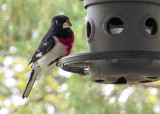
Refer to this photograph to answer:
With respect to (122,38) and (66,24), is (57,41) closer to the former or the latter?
(66,24)

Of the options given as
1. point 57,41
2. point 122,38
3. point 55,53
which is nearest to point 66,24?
point 57,41

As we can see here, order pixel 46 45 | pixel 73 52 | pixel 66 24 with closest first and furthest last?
pixel 66 24 < pixel 46 45 < pixel 73 52

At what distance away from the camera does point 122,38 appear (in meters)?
3.81

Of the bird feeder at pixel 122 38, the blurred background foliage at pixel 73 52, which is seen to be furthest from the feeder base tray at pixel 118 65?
the blurred background foliage at pixel 73 52

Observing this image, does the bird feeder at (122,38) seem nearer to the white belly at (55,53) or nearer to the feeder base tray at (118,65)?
the feeder base tray at (118,65)

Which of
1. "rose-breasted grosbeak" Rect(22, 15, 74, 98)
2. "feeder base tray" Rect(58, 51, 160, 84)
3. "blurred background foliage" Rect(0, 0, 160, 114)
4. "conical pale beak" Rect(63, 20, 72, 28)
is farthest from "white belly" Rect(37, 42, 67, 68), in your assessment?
"blurred background foliage" Rect(0, 0, 160, 114)

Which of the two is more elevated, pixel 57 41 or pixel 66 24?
pixel 66 24

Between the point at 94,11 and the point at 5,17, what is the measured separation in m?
3.12

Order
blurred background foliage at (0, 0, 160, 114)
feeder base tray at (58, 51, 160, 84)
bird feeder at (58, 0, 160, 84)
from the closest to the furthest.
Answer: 1. feeder base tray at (58, 51, 160, 84)
2. bird feeder at (58, 0, 160, 84)
3. blurred background foliage at (0, 0, 160, 114)

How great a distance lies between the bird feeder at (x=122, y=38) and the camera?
371cm

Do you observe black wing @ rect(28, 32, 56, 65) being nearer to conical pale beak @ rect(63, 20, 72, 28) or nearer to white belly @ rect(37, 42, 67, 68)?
white belly @ rect(37, 42, 67, 68)

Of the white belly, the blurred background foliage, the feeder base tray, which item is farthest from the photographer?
the blurred background foliage

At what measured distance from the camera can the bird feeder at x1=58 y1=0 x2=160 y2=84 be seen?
3.71m

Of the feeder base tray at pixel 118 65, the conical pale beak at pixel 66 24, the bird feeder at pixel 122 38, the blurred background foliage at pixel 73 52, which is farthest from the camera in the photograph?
the blurred background foliage at pixel 73 52
